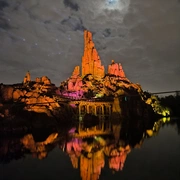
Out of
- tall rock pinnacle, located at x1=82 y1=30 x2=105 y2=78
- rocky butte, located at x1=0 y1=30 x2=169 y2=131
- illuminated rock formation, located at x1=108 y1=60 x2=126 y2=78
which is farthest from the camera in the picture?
illuminated rock formation, located at x1=108 y1=60 x2=126 y2=78

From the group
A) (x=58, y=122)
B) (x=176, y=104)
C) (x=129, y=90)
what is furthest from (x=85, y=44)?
(x=58, y=122)

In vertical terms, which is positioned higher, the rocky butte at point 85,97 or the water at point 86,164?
the rocky butte at point 85,97

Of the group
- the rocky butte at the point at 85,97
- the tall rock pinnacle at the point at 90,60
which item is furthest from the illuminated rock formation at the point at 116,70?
the tall rock pinnacle at the point at 90,60

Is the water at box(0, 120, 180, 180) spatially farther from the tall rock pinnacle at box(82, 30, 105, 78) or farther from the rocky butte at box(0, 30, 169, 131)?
the tall rock pinnacle at box(82, 30, 105, 78)

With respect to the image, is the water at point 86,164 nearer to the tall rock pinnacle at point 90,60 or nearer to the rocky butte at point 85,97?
the rocky butte at point 85,97

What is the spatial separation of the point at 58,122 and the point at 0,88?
15.0 meters

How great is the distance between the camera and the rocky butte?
47553mm

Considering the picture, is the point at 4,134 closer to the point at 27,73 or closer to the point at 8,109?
the point at 8,109

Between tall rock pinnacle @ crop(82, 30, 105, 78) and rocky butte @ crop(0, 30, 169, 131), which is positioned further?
tall rock pinnacle @ crop(82, 30, 105, 78)

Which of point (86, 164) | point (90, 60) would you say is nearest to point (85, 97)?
point (90, 60)

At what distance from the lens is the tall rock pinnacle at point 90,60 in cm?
12200

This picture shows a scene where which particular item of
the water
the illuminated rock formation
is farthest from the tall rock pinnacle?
the water

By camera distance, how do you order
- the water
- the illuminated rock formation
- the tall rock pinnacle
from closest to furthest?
the water, the tall rock pinnacle, the illuminated rock formation

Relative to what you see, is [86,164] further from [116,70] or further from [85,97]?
[116,70]
